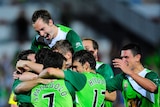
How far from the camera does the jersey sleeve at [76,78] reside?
9.16m

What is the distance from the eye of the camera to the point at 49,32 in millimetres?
10547

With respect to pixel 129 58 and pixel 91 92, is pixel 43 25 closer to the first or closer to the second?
pixel 129 58

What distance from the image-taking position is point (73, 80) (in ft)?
30.1

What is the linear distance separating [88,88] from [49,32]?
1426 mm

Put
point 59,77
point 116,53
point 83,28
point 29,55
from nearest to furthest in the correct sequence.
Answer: point 59,77
point 29,55
point 116,53
point 83,28

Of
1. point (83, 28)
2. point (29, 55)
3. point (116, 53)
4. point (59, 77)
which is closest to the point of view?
point (59, 77)

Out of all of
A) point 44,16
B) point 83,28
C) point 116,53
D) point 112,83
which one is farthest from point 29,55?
point 83,28

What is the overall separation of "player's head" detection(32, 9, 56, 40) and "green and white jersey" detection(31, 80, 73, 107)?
1464 mm

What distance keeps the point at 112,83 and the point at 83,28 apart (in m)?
12.7

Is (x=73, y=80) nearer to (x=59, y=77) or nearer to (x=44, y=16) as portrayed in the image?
(x=59, y=77)

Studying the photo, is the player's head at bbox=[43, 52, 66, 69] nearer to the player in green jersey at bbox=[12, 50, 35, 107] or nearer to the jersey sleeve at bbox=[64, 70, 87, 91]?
the jersey sleeve at bbox=[64, 70, 87, 91]

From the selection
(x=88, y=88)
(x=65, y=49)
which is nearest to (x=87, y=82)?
(x=88, y=88)

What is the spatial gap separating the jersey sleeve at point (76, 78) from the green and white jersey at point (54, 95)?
0.32 ft

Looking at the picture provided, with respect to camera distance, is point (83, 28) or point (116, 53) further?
point (83, 28)
